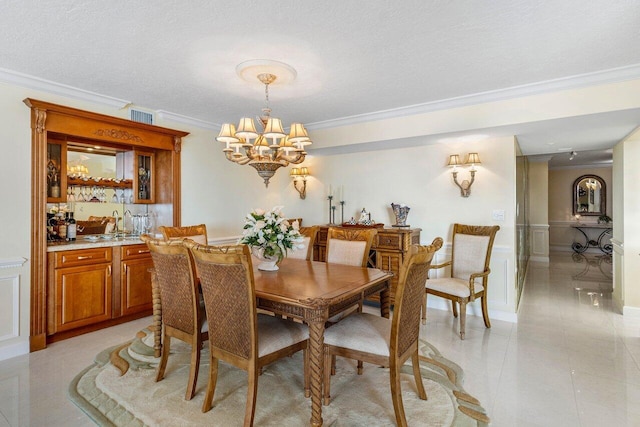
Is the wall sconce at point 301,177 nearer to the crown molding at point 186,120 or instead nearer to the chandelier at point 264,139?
the crown molding at point 186,120

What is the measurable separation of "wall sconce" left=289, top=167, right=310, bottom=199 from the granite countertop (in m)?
2.43

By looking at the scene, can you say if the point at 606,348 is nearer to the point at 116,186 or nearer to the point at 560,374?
the point at 560,374

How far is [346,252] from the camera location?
3.39 m

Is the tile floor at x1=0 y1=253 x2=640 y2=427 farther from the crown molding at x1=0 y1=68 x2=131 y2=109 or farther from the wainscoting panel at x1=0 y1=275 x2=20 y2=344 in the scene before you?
the crown molding at x1=0 y1=68 x2=131 y2=109

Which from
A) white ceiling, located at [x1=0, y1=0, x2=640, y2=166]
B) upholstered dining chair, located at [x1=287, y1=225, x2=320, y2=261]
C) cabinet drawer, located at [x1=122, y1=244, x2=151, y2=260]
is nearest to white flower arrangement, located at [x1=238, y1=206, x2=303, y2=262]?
upholstered dining chair, located at [x1=287, y1=225, x2=320, y2=261]

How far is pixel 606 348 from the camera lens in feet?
10.5

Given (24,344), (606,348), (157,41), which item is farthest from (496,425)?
(24,344)

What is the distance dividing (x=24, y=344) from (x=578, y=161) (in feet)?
34.7

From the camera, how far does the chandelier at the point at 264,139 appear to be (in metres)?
2.73

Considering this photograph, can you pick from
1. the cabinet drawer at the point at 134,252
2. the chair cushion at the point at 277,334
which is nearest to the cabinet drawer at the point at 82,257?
the cabinet drawer at the point at 134,252

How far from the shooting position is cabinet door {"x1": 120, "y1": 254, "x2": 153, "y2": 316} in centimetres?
380

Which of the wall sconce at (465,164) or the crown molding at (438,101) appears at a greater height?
the crown molding at (438,101)

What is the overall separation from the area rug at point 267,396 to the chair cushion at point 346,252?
2.97 ft

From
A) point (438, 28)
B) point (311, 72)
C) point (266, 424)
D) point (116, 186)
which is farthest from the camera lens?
point (116, 186)
